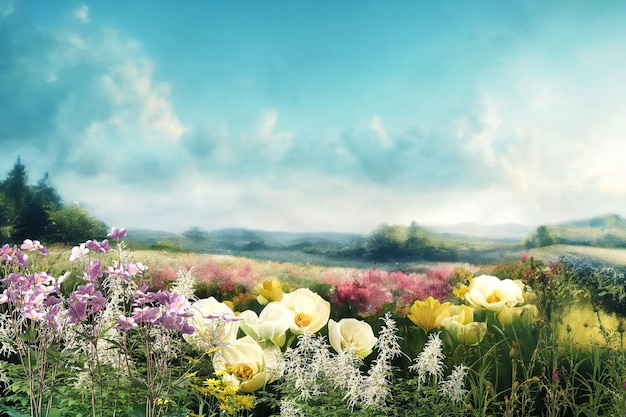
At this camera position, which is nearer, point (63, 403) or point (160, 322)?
point (160, 322)

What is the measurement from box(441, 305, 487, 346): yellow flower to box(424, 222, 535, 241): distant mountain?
437 millimetres

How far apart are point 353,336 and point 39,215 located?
2.24 m

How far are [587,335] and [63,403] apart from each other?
2577 millimetres

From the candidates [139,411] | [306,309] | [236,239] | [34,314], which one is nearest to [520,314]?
[306,309]

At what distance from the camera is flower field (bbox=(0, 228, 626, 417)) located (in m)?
3.05

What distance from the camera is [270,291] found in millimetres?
3873

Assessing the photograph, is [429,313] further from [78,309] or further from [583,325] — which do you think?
[78,309]

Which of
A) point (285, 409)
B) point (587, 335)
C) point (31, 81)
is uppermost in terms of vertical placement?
point (31, 81)

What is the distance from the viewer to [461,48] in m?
3.95

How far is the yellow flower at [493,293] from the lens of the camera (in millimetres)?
3574

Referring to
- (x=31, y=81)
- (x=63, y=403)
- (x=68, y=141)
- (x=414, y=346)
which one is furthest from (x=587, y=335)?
(x=31, y=81)

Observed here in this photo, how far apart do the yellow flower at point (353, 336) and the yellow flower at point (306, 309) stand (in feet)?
0.24

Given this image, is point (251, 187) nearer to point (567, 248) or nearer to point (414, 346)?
point (414, 346)

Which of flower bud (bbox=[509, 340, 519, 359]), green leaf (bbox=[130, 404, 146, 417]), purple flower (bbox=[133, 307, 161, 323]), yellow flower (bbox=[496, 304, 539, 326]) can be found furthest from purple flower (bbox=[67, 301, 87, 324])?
yellow flower (bbox=[496, 304, 539, 326])
